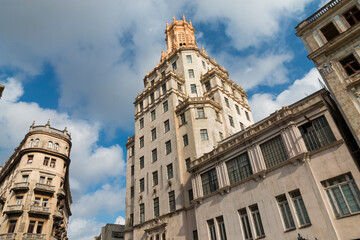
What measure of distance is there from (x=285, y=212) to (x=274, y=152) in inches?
228

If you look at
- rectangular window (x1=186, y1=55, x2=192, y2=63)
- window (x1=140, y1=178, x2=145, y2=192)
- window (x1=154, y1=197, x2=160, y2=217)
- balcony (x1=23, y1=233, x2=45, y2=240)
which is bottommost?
balcony (x1=23, y1=233, x2=45, y2=240)

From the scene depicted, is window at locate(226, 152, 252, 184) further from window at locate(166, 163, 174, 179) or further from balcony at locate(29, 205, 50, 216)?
balcony at locate(29, 205, 50, 216)

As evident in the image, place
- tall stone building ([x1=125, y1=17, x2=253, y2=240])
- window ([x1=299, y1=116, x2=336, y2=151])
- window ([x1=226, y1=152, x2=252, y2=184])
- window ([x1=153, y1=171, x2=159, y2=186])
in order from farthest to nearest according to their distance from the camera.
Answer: window ([x1=153, y1=171, x2=159, y2=186]) < tall stone building ([x1=125, y1=17, x2=253, y2=240]) < window ([x1=226, y1=152, x2=252, y2=184]) < window ([x1=299, y1=116, x2=336, y2=151])

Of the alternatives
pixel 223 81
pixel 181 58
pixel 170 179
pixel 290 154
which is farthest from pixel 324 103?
pixel 181 58

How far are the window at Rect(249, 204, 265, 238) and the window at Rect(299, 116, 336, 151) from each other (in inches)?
309

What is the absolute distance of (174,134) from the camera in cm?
4325

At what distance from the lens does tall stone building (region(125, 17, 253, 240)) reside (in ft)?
124

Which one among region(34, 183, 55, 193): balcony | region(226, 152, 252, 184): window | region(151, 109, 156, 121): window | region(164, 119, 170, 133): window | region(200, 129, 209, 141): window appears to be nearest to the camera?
region(226, 152, 252, 184): window

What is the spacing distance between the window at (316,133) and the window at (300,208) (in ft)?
14.4

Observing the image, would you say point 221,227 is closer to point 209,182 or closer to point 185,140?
point 209,182

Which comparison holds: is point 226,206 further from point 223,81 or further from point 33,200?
point 33,200

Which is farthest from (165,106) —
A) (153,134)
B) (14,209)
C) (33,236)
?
(33,236)

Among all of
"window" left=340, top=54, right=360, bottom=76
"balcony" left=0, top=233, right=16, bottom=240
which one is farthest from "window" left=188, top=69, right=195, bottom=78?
"balcony" left=0, top=233, right=16, bottom=240

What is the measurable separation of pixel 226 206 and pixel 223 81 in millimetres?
30873
